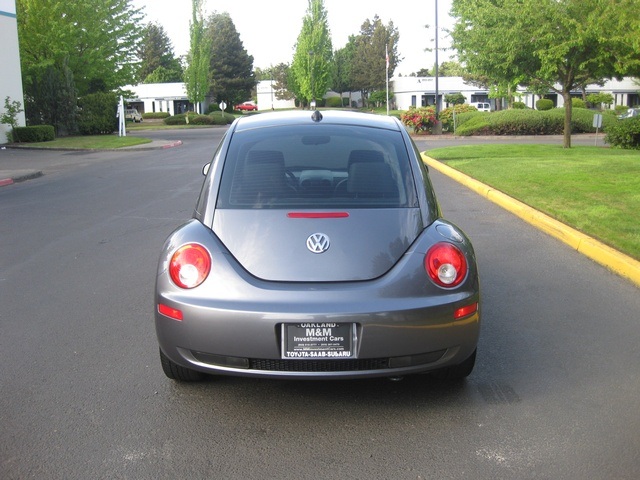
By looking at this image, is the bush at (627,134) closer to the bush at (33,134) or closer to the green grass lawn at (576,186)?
the green grass lawn at (576,186)

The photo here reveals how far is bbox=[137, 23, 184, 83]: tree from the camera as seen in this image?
10644 centimetres

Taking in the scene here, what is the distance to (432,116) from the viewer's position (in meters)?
36.4

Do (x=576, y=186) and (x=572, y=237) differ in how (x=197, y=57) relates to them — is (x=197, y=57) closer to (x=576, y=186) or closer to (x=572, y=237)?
(x=576, y=186)

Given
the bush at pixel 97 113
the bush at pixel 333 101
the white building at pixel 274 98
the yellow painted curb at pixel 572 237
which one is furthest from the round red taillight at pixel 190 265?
the white building at pixel 274 98

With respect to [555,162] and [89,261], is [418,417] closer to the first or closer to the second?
[89,261]

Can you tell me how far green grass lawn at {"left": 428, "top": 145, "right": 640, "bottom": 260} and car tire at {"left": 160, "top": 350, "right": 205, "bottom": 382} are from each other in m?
5.00

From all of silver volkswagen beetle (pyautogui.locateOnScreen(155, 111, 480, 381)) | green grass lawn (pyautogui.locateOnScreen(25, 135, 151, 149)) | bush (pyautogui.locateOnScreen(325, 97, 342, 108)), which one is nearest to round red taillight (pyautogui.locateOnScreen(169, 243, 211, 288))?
silver volkswagen beetle (pyautogui.locateOnScreen(155, 111, 480, 381))

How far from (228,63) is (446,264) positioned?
275 feet

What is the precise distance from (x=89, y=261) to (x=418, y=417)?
5.28 meters

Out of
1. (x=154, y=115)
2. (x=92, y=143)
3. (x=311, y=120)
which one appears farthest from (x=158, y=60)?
(x=311, y=120)

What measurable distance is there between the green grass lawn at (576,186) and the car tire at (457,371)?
382 cm

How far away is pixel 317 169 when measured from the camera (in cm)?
479

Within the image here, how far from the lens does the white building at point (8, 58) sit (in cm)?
3119

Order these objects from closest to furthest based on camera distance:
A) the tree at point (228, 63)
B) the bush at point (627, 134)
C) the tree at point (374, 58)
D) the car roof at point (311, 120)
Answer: the car roof at point (311, 120) → the bush at point (627, 134) → the tree at point (228, 63) → the tree at point (374, 58)
